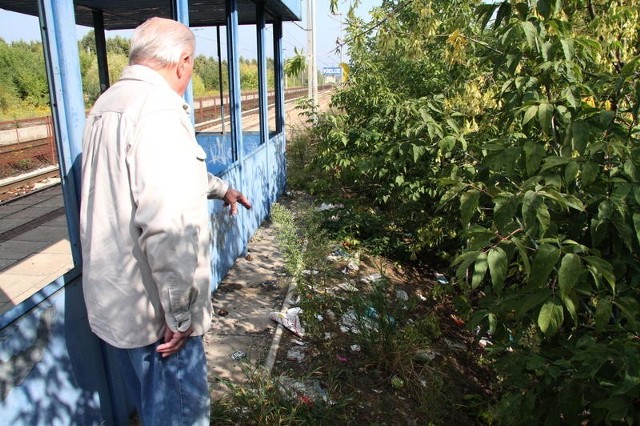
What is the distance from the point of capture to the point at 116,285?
180 cm

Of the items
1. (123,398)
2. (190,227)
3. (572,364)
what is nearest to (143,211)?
(190,227)

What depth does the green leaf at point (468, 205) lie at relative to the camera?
1.90 metres

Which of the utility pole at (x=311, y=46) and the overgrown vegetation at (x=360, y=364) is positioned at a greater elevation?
the utility pole at (x=311, y=46)

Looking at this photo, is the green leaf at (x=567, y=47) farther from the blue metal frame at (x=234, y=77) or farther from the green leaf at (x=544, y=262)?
the blue metal frame at (x=234, y=77)

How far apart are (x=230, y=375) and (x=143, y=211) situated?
1912 mm

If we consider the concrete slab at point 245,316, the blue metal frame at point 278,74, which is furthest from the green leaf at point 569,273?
the blue metal frame at point 278,74

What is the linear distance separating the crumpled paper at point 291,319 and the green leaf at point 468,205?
2180 mm

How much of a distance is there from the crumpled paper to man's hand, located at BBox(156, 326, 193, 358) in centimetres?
196

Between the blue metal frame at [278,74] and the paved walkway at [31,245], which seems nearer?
the paved walkway at [31,245]

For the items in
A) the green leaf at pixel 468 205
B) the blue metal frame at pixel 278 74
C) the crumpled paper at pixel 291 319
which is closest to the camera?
the green leaf at pixel 468 205

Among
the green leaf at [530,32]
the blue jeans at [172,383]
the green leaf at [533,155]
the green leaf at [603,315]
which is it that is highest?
the green leaf at [530,32]

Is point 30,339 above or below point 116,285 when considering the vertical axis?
below

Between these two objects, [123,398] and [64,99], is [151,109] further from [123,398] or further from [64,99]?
[123,398]

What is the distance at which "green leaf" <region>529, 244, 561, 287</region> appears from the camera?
5.38ft
